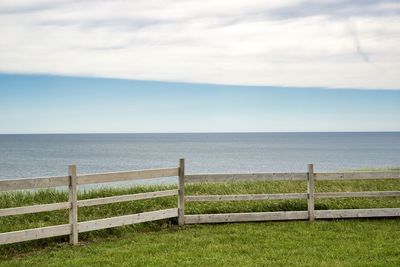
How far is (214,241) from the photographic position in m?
11.6

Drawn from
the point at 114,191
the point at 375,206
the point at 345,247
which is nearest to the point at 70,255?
the point at 345,247

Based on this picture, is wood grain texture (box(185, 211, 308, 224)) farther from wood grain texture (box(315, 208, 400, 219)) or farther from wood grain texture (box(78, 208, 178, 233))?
wood grain texture (box(78, 208, 178, 233))

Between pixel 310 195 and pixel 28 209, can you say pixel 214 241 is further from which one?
pixel 28 209

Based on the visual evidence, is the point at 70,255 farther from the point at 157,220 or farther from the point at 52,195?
the point at 52,195

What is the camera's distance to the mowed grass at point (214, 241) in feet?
32.7

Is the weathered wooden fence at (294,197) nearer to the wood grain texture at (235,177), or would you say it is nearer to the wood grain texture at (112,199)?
the wood grain texture at (235,177)

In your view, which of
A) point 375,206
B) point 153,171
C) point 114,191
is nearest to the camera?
point 153,171

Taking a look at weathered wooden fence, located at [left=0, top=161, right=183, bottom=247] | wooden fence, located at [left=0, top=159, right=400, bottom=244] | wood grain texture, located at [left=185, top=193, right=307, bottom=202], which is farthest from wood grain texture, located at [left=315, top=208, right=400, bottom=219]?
weathered wooden fence, located at [left=0, top=161, right=183, bottom=247]

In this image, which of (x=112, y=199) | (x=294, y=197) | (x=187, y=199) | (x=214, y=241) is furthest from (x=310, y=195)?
(x=112, y=199)

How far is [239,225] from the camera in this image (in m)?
13.3

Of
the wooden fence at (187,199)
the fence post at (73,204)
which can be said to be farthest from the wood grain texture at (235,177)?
the fence post at (73,204)

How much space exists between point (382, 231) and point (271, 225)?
267cm

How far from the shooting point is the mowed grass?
32.7 feet

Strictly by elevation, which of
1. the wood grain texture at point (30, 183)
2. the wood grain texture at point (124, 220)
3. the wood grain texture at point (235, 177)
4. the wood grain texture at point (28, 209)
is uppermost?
the wood grain texture at point (30, 183)
